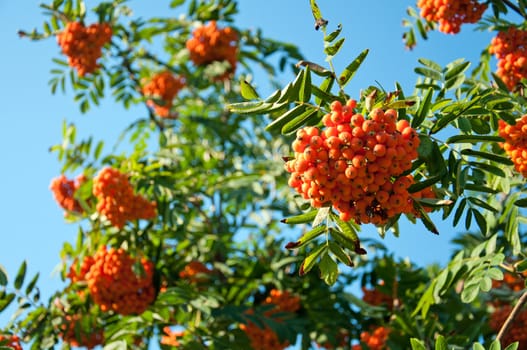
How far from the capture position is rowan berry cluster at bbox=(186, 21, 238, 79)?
636 cm

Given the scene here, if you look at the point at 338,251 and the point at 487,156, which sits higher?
the point at 487,156

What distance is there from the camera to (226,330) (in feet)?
15.9

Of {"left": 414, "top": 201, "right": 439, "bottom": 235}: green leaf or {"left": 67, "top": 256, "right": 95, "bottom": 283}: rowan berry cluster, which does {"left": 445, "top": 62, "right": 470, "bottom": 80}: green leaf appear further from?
{"left": 67, "top": 256, "right": 95, "bottom": 283}: rowan berry cluster

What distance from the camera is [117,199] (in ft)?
15.1

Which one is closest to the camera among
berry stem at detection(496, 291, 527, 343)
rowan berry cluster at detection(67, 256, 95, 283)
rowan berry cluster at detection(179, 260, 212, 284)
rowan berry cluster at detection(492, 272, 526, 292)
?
berry stem at detection(496, 291, 527, 343)

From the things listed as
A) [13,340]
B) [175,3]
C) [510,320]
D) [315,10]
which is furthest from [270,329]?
[175,3]

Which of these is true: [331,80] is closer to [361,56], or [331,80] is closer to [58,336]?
[361,56]

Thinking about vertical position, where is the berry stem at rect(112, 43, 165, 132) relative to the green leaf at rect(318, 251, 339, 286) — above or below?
above

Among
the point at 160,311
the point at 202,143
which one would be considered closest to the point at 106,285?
the point at 160,311

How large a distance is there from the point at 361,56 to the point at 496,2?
1778 mm

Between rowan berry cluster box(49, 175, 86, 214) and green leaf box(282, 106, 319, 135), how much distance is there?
331 cm

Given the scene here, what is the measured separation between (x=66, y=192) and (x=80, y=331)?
1327 mm

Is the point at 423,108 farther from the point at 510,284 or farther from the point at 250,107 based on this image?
the point at 510,284

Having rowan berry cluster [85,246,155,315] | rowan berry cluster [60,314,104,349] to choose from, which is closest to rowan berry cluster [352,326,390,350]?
rowan berry cluster [85,246,155,315]
